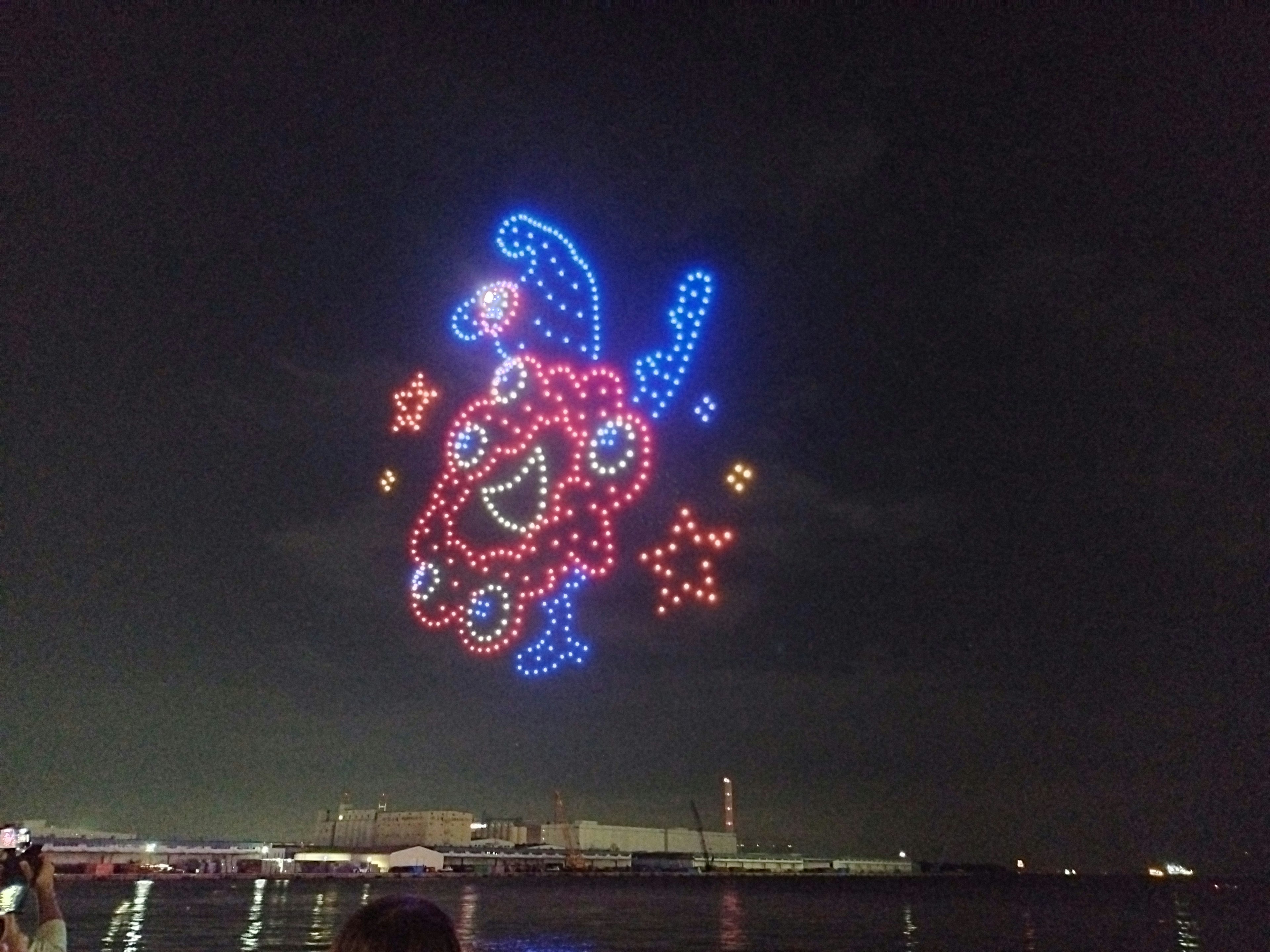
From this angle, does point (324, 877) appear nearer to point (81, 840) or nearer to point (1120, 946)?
point (81, 840)


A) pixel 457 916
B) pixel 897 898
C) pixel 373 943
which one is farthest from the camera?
pixel 897 898

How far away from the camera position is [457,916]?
57.6 metres

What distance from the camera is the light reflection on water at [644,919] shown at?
42.6 meters

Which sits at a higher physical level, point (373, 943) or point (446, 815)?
point (446, 815)

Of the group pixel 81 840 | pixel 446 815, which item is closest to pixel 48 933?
pixel 446 815

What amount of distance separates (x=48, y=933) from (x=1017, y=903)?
390ft

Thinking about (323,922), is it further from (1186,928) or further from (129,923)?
(1186,928)

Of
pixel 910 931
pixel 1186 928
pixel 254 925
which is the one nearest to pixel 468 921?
pixel 254 925

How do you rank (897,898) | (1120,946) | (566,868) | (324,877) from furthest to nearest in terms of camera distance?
(566,868)
(324,877)
(897,898)
(1120,946)

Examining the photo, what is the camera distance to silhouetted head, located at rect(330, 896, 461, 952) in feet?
7.51

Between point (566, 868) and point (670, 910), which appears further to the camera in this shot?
point (566, 868)

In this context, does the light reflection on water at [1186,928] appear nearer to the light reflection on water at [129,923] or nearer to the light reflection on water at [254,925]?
the light reflection on water at [254,925]

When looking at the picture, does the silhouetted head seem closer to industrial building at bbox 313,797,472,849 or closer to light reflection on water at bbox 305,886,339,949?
light reflection on water at bbox 305,886,339,949

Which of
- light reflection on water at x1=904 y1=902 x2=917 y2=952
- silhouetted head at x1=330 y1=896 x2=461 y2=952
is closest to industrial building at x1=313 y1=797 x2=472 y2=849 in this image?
light reflection on water at x1=904 y1=902 x2=917 y2=952
